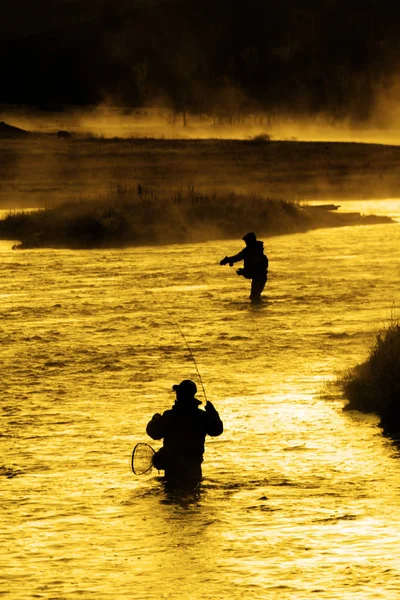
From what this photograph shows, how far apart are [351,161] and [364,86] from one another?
95.0 m

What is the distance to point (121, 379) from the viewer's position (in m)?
17.8

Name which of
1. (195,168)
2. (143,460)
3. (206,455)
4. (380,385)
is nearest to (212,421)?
(143,460)

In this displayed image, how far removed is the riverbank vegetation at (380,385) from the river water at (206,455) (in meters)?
0.20

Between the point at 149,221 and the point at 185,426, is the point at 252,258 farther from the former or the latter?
the point at 149,221

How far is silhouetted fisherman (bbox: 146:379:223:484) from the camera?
11.7 m

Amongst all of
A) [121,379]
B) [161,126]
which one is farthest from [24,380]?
[161,126]

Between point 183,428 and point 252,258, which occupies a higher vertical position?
point 252,258

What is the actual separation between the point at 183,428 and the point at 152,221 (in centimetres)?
3177

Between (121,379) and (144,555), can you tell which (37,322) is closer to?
(121,379)

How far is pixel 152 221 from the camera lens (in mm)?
43375

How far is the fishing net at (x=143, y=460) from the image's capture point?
1198cm

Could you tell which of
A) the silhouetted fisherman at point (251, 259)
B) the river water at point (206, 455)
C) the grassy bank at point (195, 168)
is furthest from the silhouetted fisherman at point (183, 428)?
the grassy bank at point (195, 168)

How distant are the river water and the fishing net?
0.19 m

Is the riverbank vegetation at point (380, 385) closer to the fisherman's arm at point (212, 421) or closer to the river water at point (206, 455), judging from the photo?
the river water at point (206, 455)
